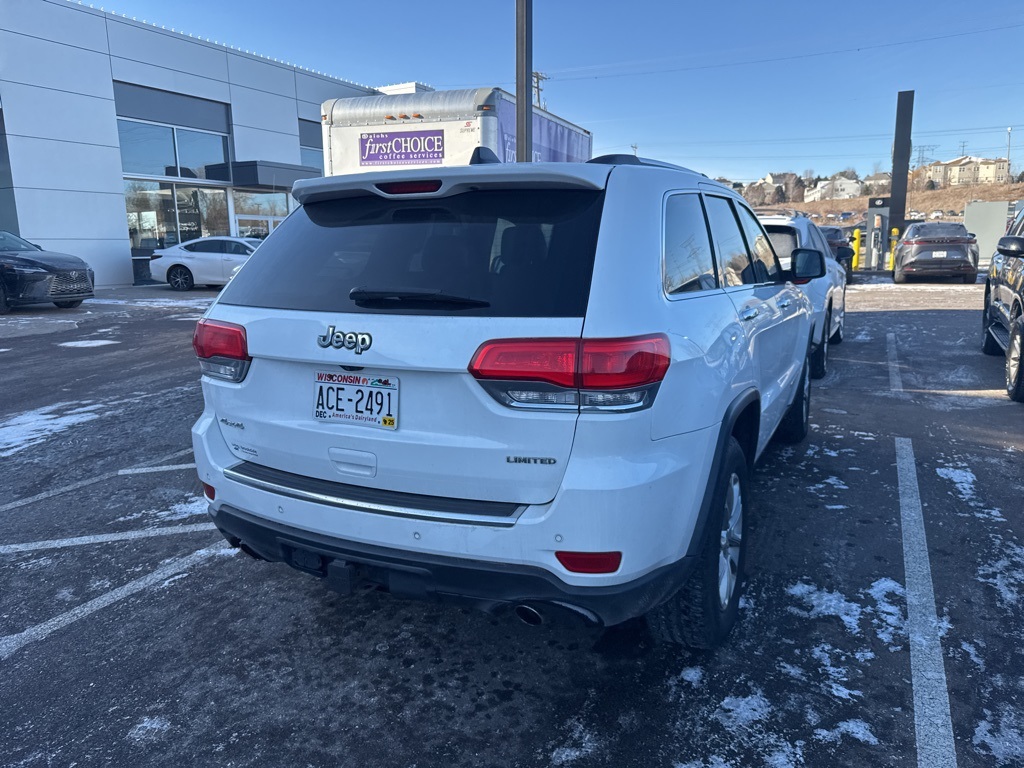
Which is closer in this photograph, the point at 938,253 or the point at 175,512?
the point at 175,512

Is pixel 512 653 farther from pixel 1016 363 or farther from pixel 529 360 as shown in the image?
pixel 1016 363

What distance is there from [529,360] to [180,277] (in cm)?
2035

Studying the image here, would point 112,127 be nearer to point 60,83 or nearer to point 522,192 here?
point 60,83

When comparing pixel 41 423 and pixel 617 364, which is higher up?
pixel 617 364

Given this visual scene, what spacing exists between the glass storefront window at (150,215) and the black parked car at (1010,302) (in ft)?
70.5

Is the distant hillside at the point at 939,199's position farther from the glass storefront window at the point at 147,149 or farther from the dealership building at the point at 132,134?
the glass storefront window at the point at 147,149

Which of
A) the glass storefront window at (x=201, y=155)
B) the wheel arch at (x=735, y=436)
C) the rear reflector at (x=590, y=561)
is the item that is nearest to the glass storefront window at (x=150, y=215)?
the glass storefront window at (x=201, y=155)

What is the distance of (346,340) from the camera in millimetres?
2471

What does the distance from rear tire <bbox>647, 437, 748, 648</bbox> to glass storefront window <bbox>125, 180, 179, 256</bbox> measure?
22666 millimetres

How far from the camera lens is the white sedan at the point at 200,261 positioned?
63.7 feet

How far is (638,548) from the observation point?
7.47 ft

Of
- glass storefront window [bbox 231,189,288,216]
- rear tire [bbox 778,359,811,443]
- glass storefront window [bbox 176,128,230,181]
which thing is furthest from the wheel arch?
Answer: glass storefront window [bbox 231,189,288,216]

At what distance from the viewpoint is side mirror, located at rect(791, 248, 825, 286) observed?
442 centimetres

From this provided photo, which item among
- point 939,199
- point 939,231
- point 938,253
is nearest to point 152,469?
point 938,253
